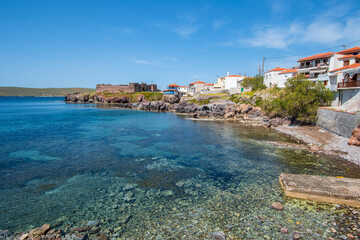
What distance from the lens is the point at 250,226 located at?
10789 mm

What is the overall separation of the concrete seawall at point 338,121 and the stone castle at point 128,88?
5358 inches

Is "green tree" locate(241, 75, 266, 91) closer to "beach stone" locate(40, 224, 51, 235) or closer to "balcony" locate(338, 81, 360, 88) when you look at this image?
"balcony" locate(338, 81, 360, 88)

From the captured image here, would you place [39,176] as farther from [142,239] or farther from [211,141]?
[211,141]

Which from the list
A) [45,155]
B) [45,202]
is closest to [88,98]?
[45,155]

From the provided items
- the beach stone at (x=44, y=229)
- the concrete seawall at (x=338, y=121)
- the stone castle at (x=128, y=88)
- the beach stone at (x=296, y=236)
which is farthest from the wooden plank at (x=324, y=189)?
the stone castle at (x=128, y=88)

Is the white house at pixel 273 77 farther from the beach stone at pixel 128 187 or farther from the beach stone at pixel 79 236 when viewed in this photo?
the beach stone at pixel 79 236

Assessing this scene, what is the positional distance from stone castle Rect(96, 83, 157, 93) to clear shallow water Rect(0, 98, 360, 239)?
13251 cm

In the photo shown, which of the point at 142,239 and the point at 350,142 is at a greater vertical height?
the point at 350,142

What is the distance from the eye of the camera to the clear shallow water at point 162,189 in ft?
36.0

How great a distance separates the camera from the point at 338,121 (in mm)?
30000

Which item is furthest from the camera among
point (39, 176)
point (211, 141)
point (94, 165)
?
point (211, 141)

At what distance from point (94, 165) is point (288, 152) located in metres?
22.9

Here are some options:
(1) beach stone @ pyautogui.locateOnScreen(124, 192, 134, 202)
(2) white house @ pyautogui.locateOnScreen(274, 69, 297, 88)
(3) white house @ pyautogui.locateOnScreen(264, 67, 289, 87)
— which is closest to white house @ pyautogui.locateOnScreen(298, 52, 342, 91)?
(2) white house @ pyautogui.locateOnScreen(274, 69, 297, 88)

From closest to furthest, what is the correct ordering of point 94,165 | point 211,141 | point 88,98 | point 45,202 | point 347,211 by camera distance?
point 347,211 < point 45,202 < point 94,165 < point 211,141 < point 88,98
